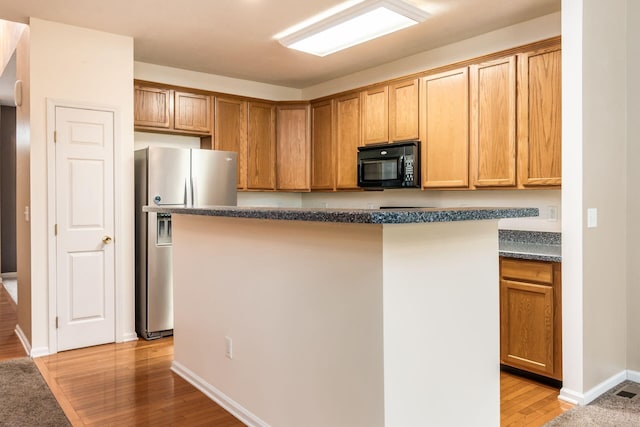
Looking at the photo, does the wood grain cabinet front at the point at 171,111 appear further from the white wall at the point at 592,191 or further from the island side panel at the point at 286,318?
the white wall at the point at 592,191

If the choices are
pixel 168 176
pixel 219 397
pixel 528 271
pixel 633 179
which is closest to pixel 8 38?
pixel 168 176

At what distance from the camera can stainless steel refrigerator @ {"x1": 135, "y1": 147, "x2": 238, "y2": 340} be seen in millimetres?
3967

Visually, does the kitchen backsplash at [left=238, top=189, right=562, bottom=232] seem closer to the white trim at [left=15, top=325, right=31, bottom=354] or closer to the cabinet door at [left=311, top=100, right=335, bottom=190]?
the cabinet door at [left=311, top=100, right=335, bottom=190]

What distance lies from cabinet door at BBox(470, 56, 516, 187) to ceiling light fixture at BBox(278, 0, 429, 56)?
74 centimetres

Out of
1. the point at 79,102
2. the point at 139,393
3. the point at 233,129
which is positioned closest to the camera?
the point at 139,393

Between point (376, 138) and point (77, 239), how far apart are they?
2.76 metres

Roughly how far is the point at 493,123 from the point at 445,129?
0.43m

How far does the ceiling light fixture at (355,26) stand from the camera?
3115mm

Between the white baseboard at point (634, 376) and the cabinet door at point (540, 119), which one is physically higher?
the cabinet door at point (540, 119)

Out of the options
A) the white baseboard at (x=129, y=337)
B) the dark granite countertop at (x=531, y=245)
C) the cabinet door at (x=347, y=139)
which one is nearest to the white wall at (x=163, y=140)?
the cabinet door at (x=347, y=139)

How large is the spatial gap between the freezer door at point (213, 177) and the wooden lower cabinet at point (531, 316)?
254 cm

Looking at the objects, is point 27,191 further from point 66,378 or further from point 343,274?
point 343,274

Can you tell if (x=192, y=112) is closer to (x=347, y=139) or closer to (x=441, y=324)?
(x=347, y=139)

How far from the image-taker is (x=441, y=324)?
1.85 metres
